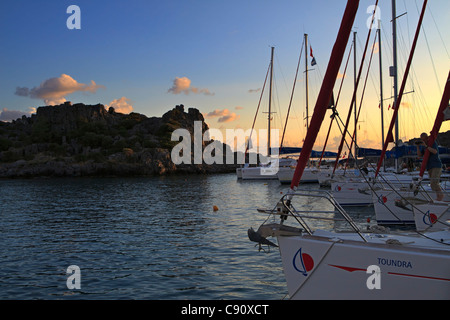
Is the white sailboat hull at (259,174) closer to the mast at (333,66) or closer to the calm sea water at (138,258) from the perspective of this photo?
the calm sea water at (138,258)

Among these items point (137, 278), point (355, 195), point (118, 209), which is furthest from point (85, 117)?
point (137, 278)

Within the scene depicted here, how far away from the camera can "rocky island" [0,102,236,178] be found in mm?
96375

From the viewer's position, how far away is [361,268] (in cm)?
672

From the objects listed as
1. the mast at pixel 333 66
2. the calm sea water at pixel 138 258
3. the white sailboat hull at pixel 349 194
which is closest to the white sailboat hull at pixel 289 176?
the white sailboat hull at pixel 349 194

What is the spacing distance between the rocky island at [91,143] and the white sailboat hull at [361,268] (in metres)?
93.2

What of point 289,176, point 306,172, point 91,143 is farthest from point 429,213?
point 91,143

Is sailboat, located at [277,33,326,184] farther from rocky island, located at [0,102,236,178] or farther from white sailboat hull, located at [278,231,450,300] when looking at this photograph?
rocky island, located at [0,102,236,178]

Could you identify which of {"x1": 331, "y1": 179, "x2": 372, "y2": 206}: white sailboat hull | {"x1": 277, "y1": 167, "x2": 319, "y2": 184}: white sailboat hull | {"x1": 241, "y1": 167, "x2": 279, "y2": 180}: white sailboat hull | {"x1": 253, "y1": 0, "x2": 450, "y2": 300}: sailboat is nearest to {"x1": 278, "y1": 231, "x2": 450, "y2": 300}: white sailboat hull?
{"x1": 253, "y1": 0, "x2": 450, "y2": 300}: sailboat

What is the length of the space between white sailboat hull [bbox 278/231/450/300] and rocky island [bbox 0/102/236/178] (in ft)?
306

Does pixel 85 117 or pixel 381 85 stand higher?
pixel 85 117

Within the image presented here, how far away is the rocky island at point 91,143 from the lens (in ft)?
316

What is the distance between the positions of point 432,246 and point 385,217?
493 inches
